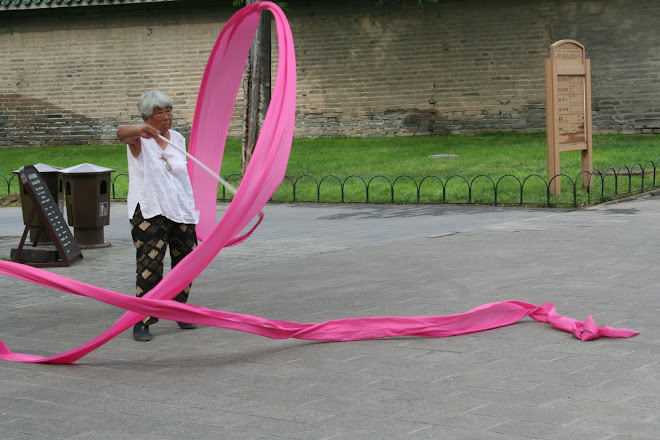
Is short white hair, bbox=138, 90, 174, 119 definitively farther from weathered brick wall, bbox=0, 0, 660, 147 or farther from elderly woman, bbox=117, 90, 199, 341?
weathered brick wall, bbox=0, 0, 660, 147

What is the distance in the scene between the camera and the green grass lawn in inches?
597

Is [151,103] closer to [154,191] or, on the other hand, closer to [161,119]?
[161,119]

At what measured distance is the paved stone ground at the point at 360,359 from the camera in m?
4.16

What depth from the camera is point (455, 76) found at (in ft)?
86.9

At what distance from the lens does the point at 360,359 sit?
17.5 feet

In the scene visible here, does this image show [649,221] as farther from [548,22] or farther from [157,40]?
[157,40]

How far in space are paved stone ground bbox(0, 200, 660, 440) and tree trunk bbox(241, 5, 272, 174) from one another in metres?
8.65

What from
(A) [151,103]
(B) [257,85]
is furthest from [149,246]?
(B) [257,85]

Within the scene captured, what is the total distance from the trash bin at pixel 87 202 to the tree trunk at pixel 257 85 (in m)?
7.54

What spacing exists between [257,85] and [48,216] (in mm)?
9326

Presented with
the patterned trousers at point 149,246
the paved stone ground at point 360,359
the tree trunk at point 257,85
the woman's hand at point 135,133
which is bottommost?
the paved stone ground at point 360,359

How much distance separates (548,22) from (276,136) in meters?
21.1

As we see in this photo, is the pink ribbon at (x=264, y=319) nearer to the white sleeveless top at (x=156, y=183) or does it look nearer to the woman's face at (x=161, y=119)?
the white sleeveless top at (x=156, y=183)

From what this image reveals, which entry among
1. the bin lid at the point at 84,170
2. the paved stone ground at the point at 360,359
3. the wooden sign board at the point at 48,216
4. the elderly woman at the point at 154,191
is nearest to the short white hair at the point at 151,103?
the elderly woman at the point at 154,191
